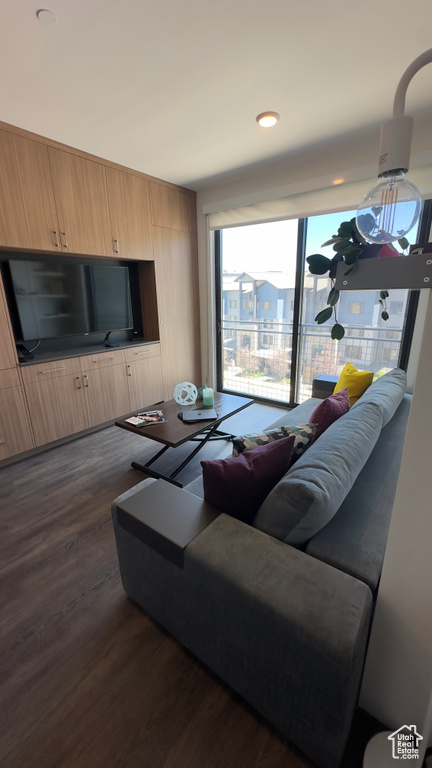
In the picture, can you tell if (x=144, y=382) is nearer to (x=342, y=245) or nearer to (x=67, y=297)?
(x=67, y=297)

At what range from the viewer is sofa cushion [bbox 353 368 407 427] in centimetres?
168

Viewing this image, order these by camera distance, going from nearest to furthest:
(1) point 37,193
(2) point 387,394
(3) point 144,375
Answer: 1. (2) point 387,394
2. (1) point 37,193
3. (3) point 144,375

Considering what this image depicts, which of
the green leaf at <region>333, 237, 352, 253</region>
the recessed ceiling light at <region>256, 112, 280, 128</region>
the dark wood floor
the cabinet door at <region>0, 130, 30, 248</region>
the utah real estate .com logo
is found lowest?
the dark wood floor

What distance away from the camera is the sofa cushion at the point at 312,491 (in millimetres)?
988

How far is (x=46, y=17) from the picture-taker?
4.61ft

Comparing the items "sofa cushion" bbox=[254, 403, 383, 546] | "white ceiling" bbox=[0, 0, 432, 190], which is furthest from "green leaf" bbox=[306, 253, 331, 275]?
"white ceiling" bbox=[0, 0, 432, 190]

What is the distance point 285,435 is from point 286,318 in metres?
2.38

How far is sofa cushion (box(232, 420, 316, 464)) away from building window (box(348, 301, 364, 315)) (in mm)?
2021

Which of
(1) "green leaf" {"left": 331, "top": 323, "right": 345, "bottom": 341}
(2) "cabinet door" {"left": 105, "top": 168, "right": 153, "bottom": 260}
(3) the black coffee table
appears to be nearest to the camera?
(1) "green leaf" {"left": 331, "top": 323, "right": 345, "bottom": 341}

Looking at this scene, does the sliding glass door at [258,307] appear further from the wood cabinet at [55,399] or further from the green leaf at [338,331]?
the green leaf at [338,331]

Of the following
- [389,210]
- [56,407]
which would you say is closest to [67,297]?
[56,407]

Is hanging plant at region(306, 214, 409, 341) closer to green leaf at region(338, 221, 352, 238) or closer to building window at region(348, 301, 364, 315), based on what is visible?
green leaf at region(338, 221, 352, 238)

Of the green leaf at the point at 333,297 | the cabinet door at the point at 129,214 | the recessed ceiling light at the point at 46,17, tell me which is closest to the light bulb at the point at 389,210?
the green leaf at the point at 333,297

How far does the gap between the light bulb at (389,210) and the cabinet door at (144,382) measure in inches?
115
